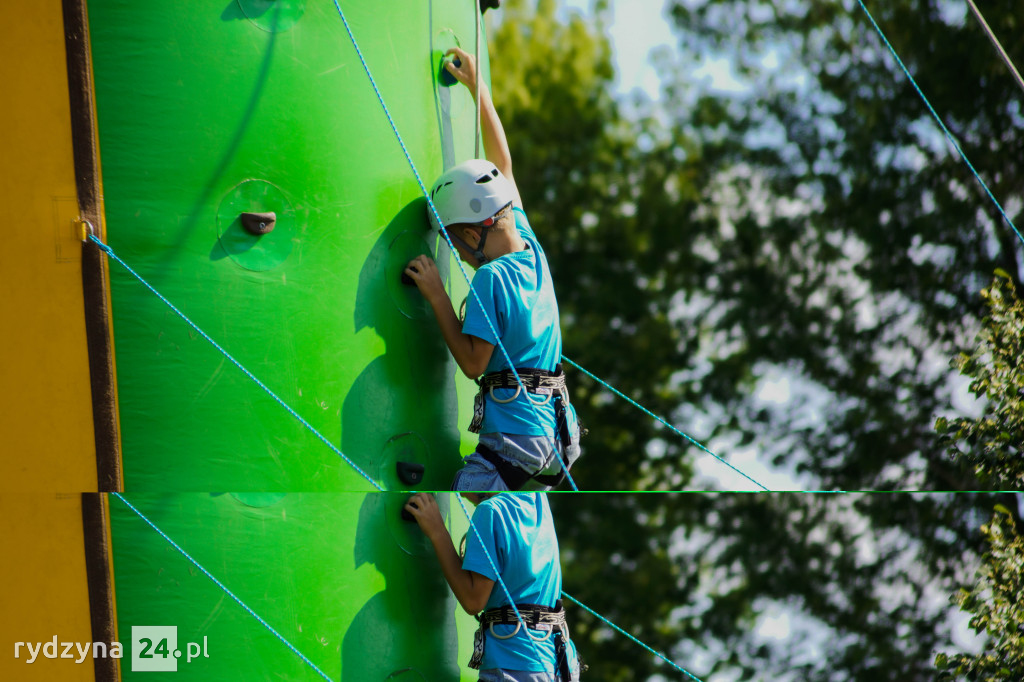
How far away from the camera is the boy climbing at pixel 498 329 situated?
3752 mm

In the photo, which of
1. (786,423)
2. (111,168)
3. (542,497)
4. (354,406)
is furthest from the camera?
(786,423)

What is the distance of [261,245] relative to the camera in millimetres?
3469

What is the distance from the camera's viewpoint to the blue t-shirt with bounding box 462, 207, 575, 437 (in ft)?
12.3

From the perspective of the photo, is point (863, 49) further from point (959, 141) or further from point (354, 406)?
point (354, 406)

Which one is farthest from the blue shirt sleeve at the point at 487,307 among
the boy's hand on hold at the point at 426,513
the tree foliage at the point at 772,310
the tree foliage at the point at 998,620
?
the tree foliage at the point at 772,310

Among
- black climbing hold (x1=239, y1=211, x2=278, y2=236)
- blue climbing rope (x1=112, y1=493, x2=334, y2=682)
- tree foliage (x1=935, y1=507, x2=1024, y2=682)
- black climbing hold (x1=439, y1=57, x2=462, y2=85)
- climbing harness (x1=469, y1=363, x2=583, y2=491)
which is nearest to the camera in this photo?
blue climbing rope (x1=112, y1=493, x2=334, y2=682)

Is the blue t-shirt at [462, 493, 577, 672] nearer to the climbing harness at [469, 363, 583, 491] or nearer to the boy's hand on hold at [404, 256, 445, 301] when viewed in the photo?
the climbing harness at [469, 363, 583, 491]

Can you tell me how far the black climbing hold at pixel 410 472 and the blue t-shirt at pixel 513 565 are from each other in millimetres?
250

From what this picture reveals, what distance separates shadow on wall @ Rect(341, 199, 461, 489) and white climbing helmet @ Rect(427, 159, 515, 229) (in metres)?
0.13

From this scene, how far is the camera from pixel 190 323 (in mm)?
3336

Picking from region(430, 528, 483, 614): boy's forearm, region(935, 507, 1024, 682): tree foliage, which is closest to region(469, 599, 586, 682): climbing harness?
region(430, 528, 483, 614): boy's forearm

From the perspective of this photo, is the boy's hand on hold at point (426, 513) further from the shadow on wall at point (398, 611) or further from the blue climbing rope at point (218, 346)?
the blue climbing rope at point (218, 346)

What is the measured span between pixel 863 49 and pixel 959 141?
8.06 ft

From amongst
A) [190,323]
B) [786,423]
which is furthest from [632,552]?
[190,323]
